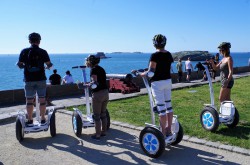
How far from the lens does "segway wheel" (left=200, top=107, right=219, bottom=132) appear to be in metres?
6.59

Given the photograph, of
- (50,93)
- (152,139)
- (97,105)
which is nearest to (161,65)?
(152,139)

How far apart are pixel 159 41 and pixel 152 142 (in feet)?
5.47

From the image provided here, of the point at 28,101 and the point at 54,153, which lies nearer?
the point at 54,153

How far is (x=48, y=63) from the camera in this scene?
255 inches

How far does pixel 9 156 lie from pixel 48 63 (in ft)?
6.39

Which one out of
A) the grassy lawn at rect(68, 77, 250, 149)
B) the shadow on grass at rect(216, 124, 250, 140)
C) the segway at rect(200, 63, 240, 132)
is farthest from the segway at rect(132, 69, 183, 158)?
the shadow on grass at rect(216, 124, 250, 140)

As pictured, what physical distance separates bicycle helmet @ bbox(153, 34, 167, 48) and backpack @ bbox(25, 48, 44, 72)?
7.96 ft

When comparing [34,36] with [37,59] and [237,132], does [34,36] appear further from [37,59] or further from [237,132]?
[237,132]

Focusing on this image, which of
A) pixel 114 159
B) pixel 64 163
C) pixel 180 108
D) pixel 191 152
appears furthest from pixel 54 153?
pixel 180 108

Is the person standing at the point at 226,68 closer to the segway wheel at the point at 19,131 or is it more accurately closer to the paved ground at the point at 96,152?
the paved ground at the point at 96,152

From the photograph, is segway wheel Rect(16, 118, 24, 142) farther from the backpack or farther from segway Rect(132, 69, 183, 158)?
segway Rect(132, 69, 183, 158)

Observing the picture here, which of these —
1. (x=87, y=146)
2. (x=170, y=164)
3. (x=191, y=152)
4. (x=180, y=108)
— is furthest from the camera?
(x=180, y=108)

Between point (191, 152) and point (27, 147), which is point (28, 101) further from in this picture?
point (191, 152)

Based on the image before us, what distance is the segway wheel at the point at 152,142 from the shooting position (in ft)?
17.0
